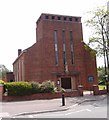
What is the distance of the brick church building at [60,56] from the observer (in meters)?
37.8

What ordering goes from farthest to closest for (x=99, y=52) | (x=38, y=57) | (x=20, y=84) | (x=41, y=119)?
1. (x=38, y=57)
2. (x=99, y=52)
3. (x=20, y=84)
4. (x=41, y=119)

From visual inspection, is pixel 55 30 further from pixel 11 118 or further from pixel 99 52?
pixel 11 118

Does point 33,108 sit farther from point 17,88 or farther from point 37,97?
point 37,97

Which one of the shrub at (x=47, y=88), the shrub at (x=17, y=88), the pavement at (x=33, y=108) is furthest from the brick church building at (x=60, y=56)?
the pavement at (x=33, y=108)

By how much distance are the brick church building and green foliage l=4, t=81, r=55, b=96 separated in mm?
10056

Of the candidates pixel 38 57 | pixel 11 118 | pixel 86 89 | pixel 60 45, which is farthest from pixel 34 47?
pixel 11 118

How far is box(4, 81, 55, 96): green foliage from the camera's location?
82.9 feet

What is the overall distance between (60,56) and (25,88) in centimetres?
1420

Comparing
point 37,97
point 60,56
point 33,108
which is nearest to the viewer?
point 33,108

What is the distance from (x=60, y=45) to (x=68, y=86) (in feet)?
23.5

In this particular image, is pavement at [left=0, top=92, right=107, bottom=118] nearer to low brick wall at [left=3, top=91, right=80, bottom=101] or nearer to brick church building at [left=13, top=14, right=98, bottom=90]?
low brick wall at [left=3, top=91, right=80, bottom=101]

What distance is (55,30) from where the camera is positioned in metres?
39.3

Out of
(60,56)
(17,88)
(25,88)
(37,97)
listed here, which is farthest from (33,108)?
(60,56)

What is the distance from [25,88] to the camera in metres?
25.7
